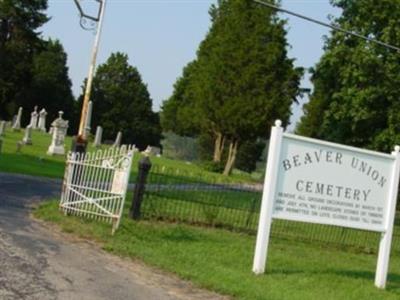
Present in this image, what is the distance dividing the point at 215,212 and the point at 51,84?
67.8 m

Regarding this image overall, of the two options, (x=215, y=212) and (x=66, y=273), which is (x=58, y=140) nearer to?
(x=215, y=212)

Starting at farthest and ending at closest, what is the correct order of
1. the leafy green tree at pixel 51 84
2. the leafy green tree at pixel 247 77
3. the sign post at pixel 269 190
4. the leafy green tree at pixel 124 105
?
1. the leafy green tree at pixel 124 105
2. the leafy green tree at pixel 51 84
3. the leafy green tree at pixel 247 77
4. the sign post at pixel 269 190

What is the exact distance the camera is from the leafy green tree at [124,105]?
82.6 meters

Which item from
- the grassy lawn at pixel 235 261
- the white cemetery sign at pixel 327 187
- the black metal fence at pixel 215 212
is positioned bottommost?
the grassy lawn at pixel 235 261

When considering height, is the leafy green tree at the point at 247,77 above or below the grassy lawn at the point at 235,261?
above

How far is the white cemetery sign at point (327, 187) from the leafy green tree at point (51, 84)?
6783 centimetres

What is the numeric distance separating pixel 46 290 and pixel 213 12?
148ft

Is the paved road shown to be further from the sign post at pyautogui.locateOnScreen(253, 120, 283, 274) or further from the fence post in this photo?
the fence post

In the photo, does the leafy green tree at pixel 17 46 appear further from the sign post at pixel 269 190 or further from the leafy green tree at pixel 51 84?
the sign post at pixel 269 190

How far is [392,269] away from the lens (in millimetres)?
13570

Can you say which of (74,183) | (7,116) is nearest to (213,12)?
(7,116)

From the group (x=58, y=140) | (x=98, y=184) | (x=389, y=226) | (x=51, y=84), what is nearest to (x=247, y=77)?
(x=58, y=140)

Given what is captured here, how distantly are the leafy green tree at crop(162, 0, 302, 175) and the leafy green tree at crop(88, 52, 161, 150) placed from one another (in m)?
36.7

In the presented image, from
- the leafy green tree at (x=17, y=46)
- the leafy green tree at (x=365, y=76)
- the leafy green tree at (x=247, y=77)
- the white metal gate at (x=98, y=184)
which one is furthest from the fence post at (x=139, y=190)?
the leafy green tree at (x=17, y=46)
